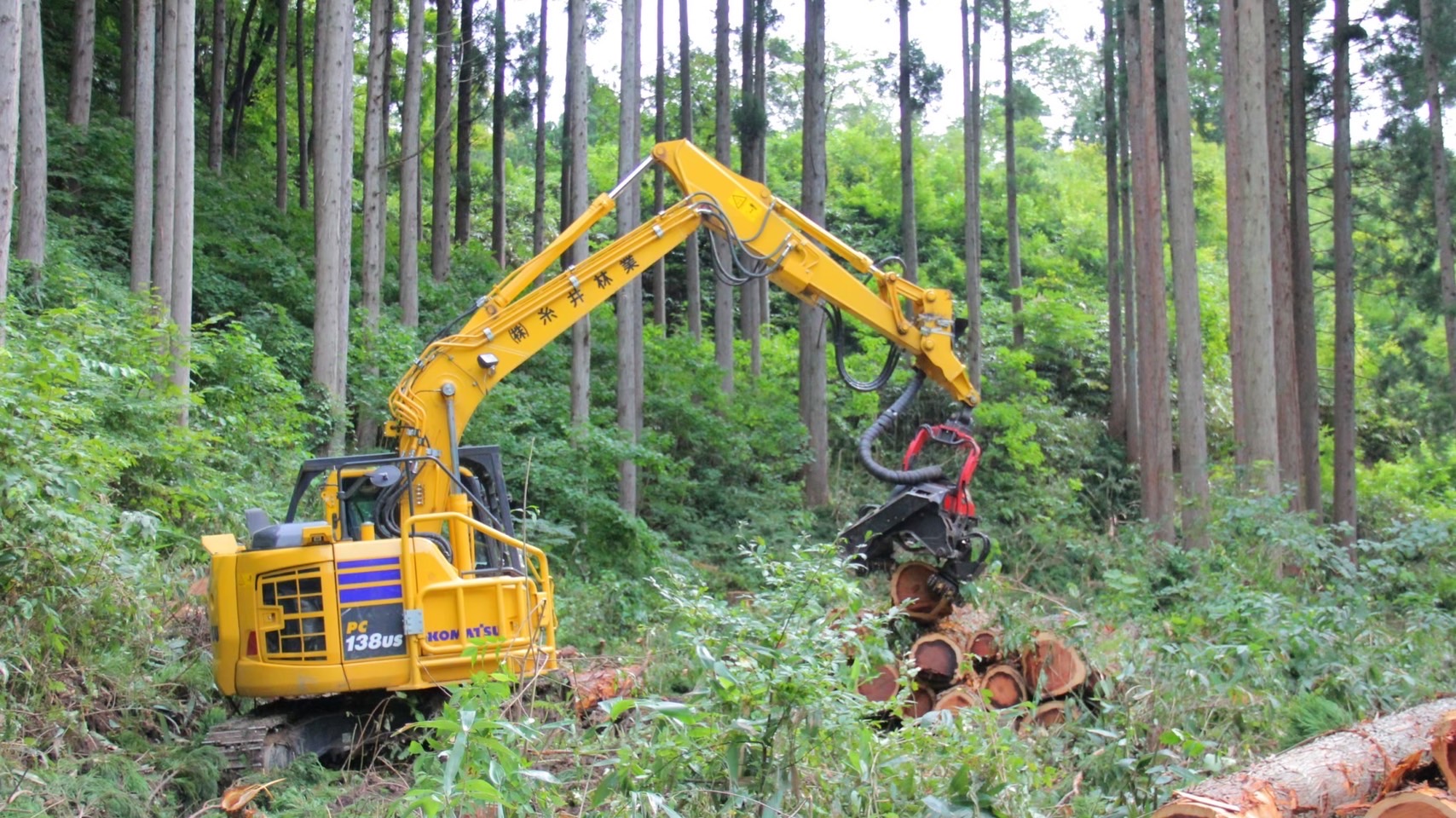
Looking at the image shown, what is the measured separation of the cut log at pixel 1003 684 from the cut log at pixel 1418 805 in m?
4.33

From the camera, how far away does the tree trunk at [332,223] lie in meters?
16.1

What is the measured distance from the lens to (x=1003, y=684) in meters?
9.53

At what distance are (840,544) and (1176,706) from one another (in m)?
3.38

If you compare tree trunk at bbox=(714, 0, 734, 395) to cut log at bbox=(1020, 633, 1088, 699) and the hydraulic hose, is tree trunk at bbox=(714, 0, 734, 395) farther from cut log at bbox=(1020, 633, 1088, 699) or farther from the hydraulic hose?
cut log at bbox=(1020, 633, 1088, 699)

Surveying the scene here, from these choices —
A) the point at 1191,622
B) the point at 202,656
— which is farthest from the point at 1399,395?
the point at 202,656

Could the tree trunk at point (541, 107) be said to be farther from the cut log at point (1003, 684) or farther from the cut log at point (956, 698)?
the cut log at point (956, 698)

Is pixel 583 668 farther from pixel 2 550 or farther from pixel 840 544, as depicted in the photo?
pixel 2 550

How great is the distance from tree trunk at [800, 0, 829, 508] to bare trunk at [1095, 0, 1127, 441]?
945cm

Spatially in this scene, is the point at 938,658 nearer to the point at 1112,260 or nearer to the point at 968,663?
the point at 968,663

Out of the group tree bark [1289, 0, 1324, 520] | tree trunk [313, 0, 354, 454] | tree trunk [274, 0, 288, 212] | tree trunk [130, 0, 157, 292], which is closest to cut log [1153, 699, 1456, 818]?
tree trunk [313, 0, 354, 454]

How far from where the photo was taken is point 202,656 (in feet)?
29.6

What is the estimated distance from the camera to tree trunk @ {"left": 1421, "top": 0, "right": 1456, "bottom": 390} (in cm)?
2120

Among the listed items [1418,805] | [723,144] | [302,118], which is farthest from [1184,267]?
[302,118]

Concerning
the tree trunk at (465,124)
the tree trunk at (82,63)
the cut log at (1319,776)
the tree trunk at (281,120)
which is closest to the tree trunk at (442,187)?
the tree trunk at (465,124)
